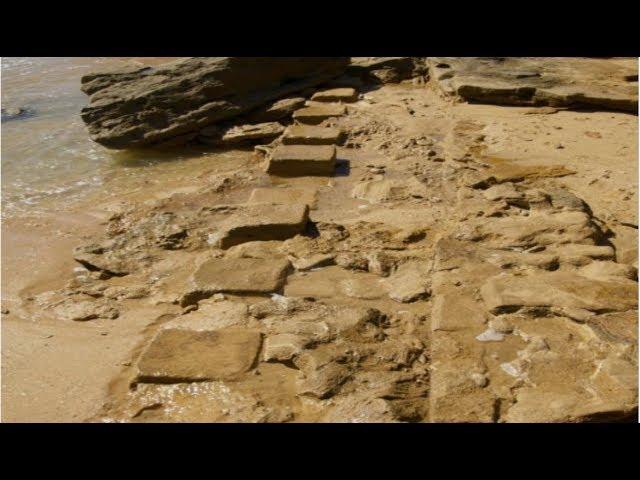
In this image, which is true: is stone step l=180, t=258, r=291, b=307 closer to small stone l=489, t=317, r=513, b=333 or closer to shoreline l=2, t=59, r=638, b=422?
shoreline l=2, t=59, r=638, b=422

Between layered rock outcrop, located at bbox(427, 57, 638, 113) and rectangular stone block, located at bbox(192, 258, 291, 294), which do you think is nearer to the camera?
rectangular stone block, located at bbox(192, 258, 291, 294)

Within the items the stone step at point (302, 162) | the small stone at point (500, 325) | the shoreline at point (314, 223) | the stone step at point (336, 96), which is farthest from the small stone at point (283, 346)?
the stone step at point (336, 96)

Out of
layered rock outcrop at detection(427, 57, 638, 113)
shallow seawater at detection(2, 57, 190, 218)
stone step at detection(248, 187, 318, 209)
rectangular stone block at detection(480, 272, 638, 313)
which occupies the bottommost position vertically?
shallow seawater at detection(2, 57, 190, 218)

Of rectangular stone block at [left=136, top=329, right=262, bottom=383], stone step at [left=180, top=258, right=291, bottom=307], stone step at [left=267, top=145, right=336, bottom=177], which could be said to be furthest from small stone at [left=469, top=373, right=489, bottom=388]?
stone step at [left=267, top=145, right=336, bottom=177]

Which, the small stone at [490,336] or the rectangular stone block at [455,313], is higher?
the rectangular stone block at [455,313]

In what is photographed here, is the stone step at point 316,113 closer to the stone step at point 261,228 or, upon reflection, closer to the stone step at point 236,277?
the stone step at point 261,228

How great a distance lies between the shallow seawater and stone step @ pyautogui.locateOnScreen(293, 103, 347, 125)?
3.70ft

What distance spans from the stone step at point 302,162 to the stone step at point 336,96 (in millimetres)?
1900

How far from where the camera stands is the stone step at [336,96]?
260 inches

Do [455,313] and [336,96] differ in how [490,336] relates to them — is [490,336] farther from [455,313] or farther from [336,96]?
[336,96]

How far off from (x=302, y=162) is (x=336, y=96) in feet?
7.17

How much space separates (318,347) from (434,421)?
0.62 m

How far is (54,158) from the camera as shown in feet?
20.5

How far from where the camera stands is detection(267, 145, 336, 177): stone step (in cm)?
465
